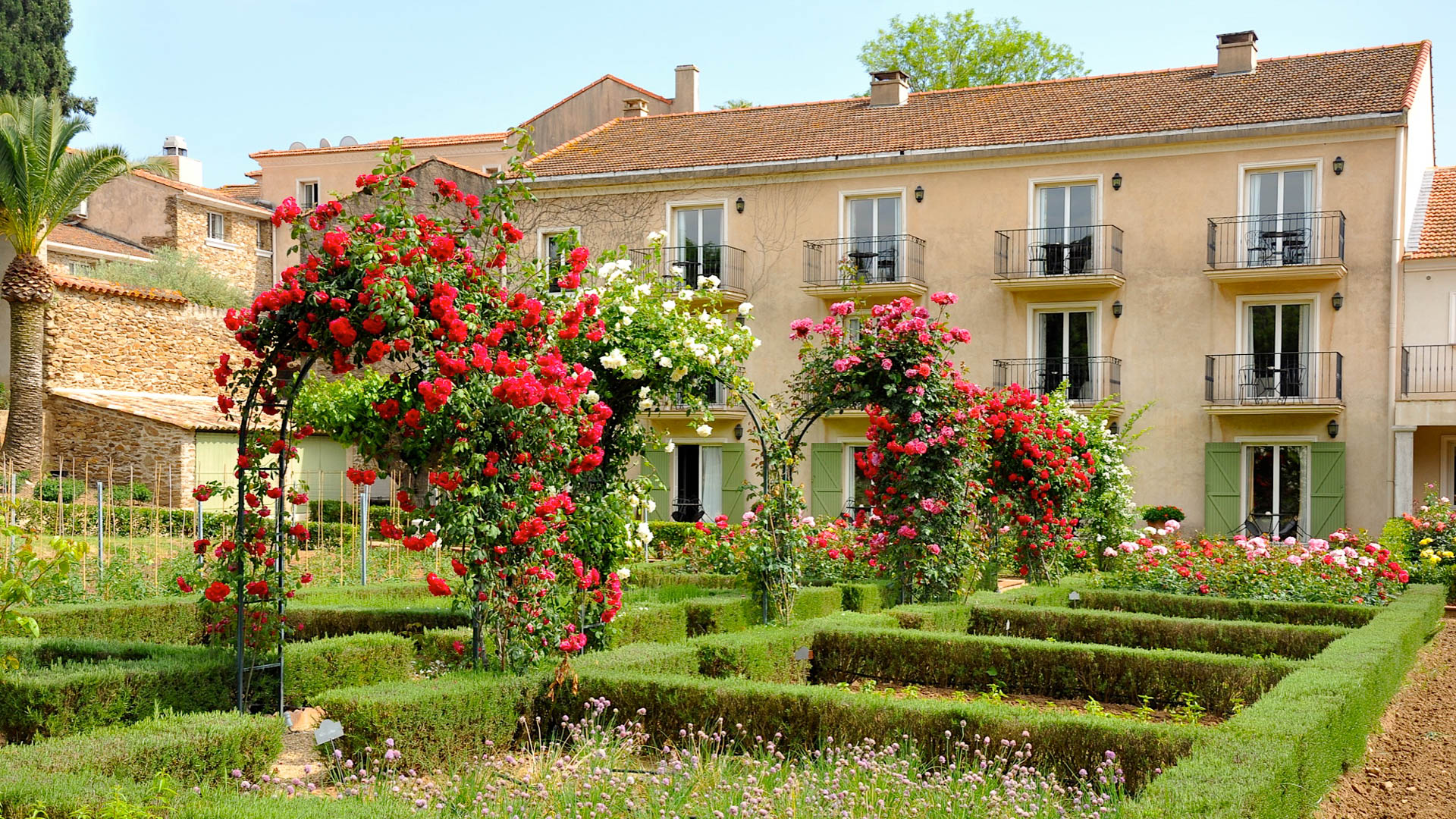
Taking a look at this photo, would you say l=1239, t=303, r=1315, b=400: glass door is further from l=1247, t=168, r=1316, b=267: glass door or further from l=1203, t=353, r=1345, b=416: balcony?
l=1247, t=168, r=1316, b=267: glass door

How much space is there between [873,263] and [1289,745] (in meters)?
19.7

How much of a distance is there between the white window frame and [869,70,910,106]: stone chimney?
1037 cm

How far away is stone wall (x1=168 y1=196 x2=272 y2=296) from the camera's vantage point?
34500 millimetres

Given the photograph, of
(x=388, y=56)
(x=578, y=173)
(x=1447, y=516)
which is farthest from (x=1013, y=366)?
(x=388, y=56)

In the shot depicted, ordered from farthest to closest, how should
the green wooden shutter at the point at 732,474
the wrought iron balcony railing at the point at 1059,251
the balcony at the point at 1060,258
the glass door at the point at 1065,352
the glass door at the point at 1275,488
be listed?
the green wooden shutter at the point at 732,474 → the glass door at the point at 1065,352 → the wrought iron balcony railing at the point at 1059,251 → the balcony at the point at 1060,258 → the glass door at the point at 1275,488

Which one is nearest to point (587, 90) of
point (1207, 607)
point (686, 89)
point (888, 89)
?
point (686, 89)

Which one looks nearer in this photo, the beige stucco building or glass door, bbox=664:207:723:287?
the beige stucco building

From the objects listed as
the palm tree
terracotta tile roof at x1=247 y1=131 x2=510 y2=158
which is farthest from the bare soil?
terracotta tile roof at x1=247 y1=131 x2=510 y2=158

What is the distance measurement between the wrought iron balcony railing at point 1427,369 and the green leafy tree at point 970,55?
15.7 meters

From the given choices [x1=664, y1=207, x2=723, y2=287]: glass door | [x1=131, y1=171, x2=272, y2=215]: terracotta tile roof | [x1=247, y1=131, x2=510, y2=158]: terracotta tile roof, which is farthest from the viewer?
[x1=247, y1=131, x2=510, y2=158]: terracotta tile roof

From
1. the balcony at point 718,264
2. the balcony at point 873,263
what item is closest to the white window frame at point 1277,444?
the balcony at point 873,263

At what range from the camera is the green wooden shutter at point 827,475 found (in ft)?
80.2

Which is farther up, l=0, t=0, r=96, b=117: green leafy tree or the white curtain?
l=0, t=0, r=96, b=117: green leafy tree

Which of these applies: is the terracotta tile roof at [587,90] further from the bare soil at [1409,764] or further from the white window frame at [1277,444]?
the bare soil at [1409,764]
